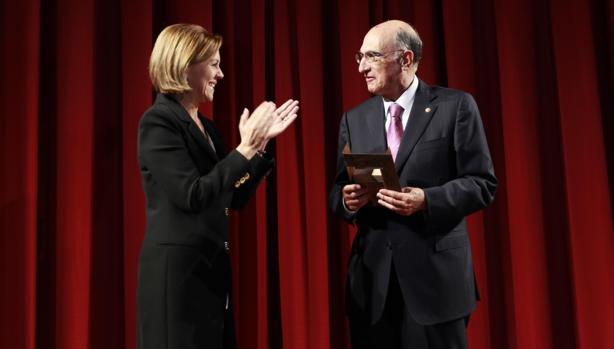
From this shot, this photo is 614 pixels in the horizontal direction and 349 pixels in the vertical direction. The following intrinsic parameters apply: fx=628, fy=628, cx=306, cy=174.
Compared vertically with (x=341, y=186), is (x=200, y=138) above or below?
above

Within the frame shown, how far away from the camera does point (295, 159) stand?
113 inches

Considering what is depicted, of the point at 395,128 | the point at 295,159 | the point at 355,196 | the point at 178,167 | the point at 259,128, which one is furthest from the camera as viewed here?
the point at 295,159

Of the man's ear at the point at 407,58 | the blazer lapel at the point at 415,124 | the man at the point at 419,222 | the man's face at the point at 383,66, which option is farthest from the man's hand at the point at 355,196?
the man's ear at the point at 407,58

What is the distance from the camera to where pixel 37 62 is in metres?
2.66

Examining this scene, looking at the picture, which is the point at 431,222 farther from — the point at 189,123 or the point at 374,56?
the point at 189,123

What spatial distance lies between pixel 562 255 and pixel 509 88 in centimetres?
84

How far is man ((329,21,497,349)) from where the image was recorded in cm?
185

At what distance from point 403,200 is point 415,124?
0.97 ft

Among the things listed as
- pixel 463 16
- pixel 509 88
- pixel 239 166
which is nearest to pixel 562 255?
pixel 509 88

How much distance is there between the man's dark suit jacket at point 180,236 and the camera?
1.67 metres

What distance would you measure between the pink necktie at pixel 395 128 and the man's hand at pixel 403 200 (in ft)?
0.71

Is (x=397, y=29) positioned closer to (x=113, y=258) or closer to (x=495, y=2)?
(x=495, y=2)

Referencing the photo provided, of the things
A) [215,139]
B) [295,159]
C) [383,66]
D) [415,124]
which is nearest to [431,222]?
[415,124]

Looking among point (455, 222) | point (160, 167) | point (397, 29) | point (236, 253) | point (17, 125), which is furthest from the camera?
point (236, 253)
